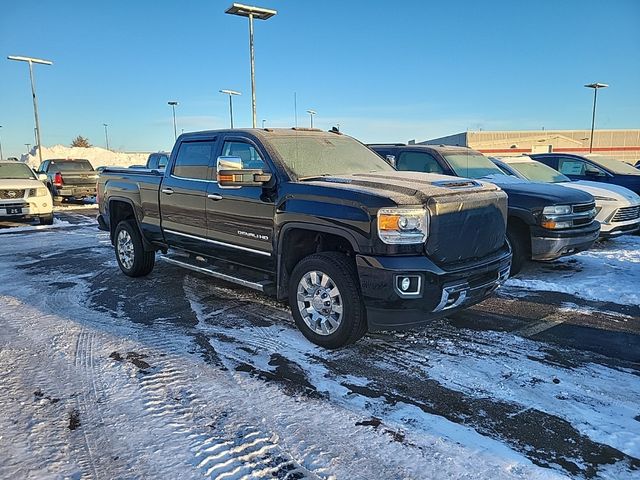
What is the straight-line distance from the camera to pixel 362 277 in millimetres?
3895

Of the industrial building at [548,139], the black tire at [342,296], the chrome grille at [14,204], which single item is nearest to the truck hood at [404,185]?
the black tire at [342,296]

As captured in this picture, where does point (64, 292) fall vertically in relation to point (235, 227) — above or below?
below

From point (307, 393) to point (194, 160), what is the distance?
11.5 ft

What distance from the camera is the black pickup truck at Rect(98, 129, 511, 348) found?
383 centimetres

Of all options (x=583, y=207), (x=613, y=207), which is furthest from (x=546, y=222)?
(x=613, y=207)

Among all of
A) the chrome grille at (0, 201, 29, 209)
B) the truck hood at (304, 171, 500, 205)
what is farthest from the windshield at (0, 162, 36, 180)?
the truck hood at (304, 171, 500, 205)

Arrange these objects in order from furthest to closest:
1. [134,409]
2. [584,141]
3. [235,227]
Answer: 1. [584,141]
2. [235,227]
3. [134,409]

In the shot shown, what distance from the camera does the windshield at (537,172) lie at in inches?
384

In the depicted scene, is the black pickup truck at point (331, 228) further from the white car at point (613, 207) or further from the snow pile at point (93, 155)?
the snow pile at point (93, 155)

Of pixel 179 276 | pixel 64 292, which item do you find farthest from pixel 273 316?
pixel 64 292

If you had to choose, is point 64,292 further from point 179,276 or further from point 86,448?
point 86,448

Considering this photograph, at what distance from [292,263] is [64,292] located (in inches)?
136

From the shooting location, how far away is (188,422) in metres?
3.12

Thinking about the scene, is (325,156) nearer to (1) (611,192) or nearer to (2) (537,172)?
(1) (611,192)
